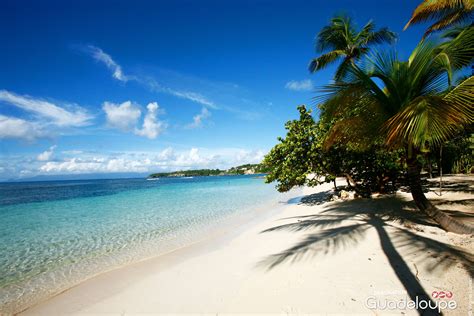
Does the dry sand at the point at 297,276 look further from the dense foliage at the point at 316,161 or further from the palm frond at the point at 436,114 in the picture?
the dense foliage at the point at 316,161

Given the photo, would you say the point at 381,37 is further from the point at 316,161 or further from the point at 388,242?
the point at 388,242

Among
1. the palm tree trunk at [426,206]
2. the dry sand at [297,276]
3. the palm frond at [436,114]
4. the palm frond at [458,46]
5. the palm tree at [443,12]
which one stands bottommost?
the dry sand at [297,276]

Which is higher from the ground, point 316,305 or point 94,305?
point 316,305

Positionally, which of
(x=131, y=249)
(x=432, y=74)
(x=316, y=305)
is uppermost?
(x=432, y=74)

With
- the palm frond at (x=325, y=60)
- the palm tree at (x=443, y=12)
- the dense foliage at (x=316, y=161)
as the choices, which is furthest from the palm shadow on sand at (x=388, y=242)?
the palm frond at (x=325, y=60)

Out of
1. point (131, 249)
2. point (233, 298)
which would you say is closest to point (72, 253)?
point (131, 249)

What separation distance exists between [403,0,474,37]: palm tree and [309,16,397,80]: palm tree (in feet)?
15.0

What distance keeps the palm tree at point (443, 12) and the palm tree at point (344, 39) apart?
4.56 m

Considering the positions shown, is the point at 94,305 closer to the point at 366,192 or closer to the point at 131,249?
the point at 131,249

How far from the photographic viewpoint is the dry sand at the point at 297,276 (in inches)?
125

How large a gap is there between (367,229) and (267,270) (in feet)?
10.4

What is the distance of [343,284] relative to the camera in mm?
3469

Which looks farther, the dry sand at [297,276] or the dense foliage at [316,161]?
the dense foliage at [316,161]

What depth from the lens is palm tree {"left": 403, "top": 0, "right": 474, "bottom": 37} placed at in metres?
5.65
